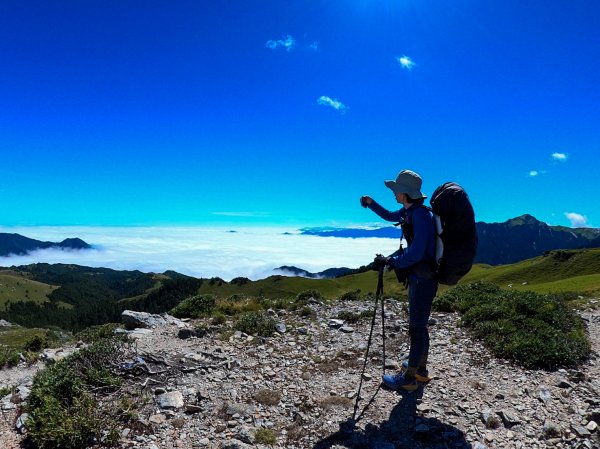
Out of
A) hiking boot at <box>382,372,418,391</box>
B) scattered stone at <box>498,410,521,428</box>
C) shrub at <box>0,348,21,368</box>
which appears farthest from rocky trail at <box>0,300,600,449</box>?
shrub at <box>0,348,21,368</box>

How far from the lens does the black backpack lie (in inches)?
288

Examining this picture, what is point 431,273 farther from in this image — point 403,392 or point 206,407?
point 206,407

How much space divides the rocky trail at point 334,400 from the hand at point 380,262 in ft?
9.20

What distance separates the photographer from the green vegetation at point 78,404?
6.81m

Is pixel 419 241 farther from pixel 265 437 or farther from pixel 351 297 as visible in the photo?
pixel 351 297

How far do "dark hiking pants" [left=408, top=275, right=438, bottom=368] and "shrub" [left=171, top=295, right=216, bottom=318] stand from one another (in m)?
10.2

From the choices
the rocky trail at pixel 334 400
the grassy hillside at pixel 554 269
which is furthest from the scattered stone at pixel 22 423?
the grassy hillside at pixel 554 269

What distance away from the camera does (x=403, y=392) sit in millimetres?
8625

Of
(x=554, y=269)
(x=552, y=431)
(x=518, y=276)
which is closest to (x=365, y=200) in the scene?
(x=552, y=431)

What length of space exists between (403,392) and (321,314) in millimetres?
7716

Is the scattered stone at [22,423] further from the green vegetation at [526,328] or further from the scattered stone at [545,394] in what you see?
the green vegetation at [526,328]

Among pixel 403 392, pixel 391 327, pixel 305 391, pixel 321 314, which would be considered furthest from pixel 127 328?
pixel 403 392

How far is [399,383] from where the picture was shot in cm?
868

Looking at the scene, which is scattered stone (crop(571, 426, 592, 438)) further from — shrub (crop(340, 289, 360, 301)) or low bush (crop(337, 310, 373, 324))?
shrub (crop(340, 289, 360, 301))
